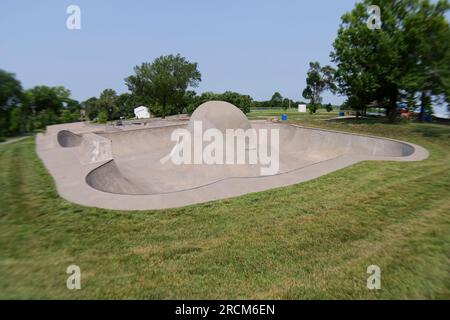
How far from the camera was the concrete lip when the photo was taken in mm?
8094

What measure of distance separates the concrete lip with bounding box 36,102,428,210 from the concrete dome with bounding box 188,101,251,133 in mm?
94

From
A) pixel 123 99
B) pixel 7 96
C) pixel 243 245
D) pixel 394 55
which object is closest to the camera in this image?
pixel 243 245

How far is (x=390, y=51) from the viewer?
24.1 metres

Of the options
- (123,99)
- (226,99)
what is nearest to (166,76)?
(226,99)

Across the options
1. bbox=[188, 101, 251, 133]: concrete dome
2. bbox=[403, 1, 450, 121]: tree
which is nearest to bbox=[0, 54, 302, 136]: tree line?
bbox=[188, 101, 251, 133]: concrete dome

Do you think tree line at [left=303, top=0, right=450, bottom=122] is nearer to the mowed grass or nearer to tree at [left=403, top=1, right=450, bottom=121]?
tree at [left=403, top=1, right=450, bottom=121]

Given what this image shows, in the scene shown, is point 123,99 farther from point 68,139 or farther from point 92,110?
point 68,139

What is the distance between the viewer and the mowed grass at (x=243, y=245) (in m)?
3.94

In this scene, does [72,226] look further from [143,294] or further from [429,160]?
[429,160]

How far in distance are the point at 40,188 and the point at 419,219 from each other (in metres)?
12.3
